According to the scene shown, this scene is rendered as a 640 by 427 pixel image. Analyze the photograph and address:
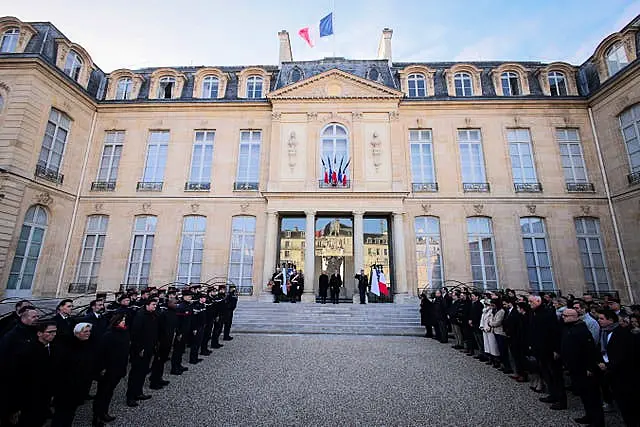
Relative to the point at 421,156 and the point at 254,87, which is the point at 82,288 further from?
the point at 421,156

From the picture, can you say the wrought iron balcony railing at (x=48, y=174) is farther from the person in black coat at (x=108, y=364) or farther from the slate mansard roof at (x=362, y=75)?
the person in black coat at (x=108, y=364)

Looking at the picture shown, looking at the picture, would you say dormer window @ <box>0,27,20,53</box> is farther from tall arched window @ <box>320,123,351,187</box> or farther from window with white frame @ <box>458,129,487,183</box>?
window with white frame @ <box>458,129,487,183</box>

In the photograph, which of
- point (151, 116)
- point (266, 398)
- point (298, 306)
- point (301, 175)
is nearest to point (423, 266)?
point (298, 306)

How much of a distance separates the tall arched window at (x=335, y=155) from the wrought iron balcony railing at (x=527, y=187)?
759 centimetres

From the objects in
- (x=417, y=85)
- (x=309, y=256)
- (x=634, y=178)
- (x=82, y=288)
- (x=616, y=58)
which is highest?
(x=417, y=85)

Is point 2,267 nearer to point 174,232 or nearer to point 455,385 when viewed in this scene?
point 174,232

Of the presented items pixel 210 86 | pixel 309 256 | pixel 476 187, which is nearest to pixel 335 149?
pixel 309 256

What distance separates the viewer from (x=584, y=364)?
12.1 feet

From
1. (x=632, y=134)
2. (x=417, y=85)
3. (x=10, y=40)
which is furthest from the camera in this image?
(x=417, y=85)

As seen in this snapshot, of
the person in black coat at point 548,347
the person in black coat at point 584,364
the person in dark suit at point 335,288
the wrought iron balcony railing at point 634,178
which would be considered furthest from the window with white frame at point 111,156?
the wrought iron balcony railing at point 634,178

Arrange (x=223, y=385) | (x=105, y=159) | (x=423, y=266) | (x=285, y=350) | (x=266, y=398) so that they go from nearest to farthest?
(x=266, y=398)
(x=223, y=385)
(x=285, y=350)
(x=423, y=266)
(x=105, y=159)

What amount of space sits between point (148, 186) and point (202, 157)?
2.81 metres

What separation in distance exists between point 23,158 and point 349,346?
13475mm

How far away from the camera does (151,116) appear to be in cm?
1523
